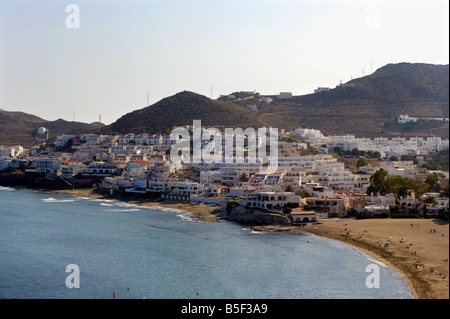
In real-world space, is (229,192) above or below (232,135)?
below

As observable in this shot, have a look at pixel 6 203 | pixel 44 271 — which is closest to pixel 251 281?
pixel 44 271

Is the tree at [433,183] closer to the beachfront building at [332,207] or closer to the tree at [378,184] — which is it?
the tree at [378,184]

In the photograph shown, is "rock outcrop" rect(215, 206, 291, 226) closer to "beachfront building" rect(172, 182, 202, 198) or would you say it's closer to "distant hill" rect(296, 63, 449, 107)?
"beachfront building" rect(172, 182, 202, 198)

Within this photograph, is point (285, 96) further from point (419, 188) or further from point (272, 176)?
point (419, 188)

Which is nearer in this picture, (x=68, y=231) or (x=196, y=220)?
(x=68, y=231)
